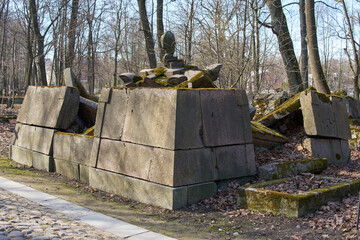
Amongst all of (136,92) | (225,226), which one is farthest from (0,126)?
(225,226)

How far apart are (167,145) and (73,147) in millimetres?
3244

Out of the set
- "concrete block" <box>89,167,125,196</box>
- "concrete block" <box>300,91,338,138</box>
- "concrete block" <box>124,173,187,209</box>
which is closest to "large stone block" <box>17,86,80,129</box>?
"concrete block" <box>89,167,125,196</box>

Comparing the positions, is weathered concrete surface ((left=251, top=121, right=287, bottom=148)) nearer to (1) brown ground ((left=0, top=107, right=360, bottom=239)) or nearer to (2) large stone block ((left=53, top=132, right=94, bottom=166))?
(1) brown ground ((left=0, top=107, right=360, bottom=239))

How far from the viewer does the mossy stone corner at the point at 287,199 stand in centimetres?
557

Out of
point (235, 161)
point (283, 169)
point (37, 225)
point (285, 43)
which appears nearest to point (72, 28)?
point (285, 43)

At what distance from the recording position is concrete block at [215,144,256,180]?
6816 mm

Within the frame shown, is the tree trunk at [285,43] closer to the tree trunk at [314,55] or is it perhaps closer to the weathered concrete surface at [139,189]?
the tree trunk at [314,55]

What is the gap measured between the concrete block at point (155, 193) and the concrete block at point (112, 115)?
0.98 m

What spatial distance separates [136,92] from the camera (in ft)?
23.2

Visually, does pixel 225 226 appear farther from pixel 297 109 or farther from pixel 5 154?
pixel 5 154

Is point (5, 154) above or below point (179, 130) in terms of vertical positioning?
below

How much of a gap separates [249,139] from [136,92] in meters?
2.27

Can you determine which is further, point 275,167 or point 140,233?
point 275,167

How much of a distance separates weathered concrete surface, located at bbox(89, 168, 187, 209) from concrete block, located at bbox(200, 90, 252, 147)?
1.02 m
